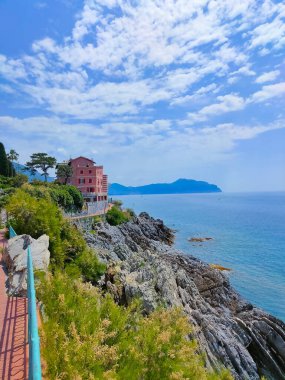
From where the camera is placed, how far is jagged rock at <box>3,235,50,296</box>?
29.9ft

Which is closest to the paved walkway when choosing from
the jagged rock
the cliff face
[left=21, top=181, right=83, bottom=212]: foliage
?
the jagged rock

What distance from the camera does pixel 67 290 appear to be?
7531 mm

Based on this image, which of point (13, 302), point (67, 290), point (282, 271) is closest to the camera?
point (67, 290)

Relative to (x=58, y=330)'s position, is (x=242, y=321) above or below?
below

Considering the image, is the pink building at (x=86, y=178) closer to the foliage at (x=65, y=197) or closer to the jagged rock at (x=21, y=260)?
the foliage at (x=65, y=197)

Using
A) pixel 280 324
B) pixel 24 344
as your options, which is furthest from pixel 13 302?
pixel 280 324

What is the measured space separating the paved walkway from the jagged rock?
0.36 m

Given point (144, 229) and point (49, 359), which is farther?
point (144, 229)

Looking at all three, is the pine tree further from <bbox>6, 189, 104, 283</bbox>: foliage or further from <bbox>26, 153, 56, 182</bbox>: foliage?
<bbox>6, 189, 104, 283</bbox>: foliage

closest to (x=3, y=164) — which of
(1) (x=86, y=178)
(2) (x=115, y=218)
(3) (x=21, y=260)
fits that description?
(1) (x=86, y=178)

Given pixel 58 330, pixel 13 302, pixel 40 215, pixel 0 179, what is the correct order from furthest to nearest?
pixel 0 179 → pixel 40 215 → pixel 13 302 → pixel 58 330

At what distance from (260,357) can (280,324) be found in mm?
3877

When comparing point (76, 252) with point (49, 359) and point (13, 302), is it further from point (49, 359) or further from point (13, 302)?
point (49, 359)

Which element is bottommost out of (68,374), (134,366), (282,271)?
(282,271)
